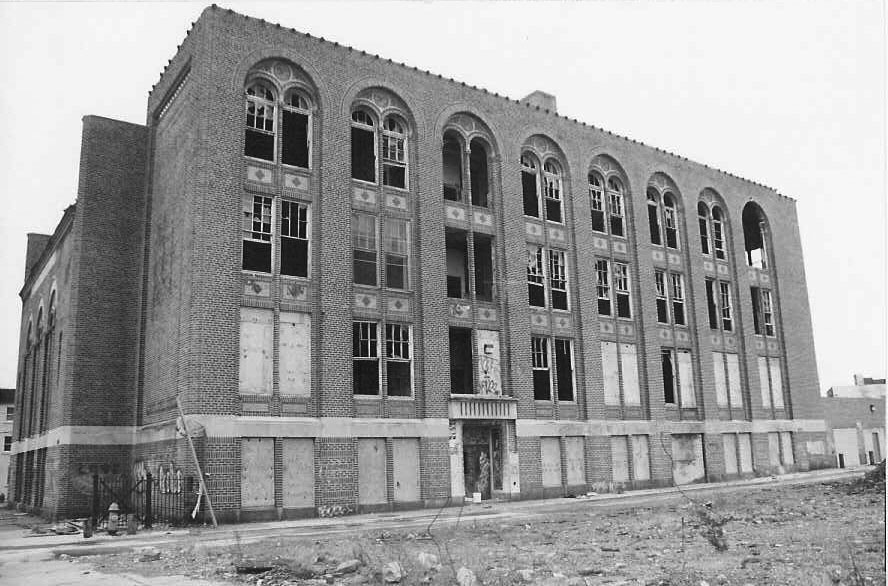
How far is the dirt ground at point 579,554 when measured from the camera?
389 inches

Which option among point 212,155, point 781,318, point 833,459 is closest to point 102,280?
point 212,155

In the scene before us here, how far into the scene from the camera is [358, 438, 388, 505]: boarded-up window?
80.3ft

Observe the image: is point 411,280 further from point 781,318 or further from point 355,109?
point 781,318

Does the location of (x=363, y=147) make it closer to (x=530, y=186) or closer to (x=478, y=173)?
(x=478, y=173)

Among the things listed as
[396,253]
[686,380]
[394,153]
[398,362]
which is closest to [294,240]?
[396,253]

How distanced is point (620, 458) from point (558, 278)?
24.9 feet

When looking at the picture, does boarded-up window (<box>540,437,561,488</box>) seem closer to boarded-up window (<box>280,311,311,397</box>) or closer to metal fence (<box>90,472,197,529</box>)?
boarded-up window (<box>280,311,311,397</box>)

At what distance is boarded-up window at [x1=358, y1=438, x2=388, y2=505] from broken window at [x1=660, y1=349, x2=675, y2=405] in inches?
591

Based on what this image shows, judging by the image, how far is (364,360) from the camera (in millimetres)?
25703

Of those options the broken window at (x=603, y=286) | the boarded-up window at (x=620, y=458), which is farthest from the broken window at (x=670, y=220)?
the boarded-up window at (x=620, y=458)

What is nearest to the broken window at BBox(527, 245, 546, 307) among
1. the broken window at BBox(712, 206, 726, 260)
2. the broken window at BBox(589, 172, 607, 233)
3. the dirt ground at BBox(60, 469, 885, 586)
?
the broken window at BBox(589, 172, 607, 233)

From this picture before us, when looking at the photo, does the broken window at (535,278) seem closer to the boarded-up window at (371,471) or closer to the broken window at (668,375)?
the broken window at (668,375)

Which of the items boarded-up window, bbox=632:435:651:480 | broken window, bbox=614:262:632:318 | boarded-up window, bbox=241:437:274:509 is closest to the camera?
boarded-up window, bbox=241:437:274:509

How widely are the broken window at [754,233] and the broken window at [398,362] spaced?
23.2m
